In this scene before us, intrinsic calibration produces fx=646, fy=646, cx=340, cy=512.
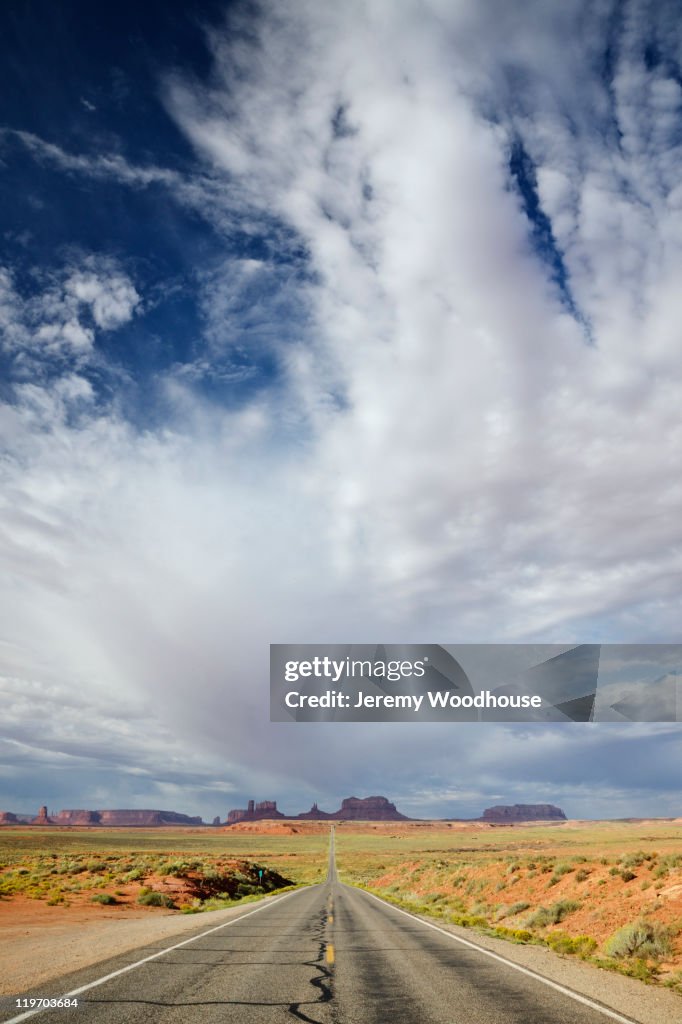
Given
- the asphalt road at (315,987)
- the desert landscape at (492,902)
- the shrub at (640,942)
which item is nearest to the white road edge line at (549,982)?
the asphalt road at (315,987)

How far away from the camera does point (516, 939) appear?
1855 cm

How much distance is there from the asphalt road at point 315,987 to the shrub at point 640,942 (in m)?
3.39

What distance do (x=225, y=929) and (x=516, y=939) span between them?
8393 millimetres

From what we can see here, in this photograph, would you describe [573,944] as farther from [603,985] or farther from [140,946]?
[140,946]

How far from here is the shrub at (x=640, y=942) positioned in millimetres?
14617

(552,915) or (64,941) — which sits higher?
(64,941)

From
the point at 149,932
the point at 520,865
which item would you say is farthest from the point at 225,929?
the point at 520,865

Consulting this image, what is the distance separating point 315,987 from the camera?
10.5m

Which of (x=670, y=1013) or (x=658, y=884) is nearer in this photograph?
(x=670, y=1013)

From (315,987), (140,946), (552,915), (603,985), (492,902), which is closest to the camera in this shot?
(315,987)

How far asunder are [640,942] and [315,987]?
29.4ft

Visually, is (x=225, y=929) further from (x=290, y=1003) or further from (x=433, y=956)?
(x=290, y=1003)

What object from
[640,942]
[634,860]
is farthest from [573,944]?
[634,860]

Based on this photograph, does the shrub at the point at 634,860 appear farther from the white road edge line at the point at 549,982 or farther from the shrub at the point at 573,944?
the white road edge line at the point at 549,982
